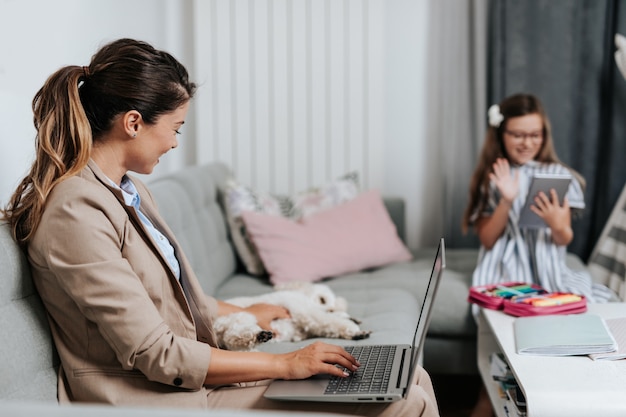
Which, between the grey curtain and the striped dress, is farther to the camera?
the grey curtain

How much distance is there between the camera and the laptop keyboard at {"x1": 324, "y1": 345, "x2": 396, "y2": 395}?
4.73 feet

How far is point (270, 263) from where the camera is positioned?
2.88 metres

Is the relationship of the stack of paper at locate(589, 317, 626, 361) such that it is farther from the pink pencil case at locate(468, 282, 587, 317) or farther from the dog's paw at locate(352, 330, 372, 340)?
the dog's paw at locate(352, 330, 372, 340)

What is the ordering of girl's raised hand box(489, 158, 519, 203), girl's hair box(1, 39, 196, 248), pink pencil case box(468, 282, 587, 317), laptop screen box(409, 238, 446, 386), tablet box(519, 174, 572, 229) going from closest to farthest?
laptop screen box(409, 238, 446, 386)
girl's hair box(1, 39, 196, 248)
pink pencil case box(468, 282, 587, 317)
tablet box(519, 174, 572, 229)
girl's raised hand box(489, 158, 519, 203)

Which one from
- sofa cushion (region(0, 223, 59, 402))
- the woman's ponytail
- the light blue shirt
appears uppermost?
the woman's ponytail

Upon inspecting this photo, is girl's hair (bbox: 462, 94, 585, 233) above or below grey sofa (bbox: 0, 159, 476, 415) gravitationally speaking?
above

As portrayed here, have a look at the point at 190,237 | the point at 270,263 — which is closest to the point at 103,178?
the point at 190,237

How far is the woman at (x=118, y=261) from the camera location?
135 cm

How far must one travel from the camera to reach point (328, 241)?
9.98ft

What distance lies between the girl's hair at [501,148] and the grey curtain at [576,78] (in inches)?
17.9

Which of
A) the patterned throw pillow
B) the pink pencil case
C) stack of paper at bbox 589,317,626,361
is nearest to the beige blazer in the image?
stack of paper at bbox 589,317,626,361

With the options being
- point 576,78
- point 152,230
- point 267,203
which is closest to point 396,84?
point 576,78

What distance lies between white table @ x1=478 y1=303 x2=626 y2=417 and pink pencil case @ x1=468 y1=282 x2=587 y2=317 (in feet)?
0.61

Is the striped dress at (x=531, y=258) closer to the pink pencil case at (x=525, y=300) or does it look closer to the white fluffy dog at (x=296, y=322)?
the pink pencil case at (x=525, y=300)
